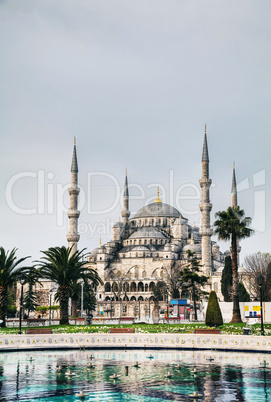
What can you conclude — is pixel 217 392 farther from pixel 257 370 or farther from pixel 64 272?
pixel 64 272

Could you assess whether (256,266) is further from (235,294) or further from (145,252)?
(235,294)

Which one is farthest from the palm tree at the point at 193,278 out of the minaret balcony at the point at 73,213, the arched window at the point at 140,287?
the arched window at the point at 140,287

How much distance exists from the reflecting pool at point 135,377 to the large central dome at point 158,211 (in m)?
69.0

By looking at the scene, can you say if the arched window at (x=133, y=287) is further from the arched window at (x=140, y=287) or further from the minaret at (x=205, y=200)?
the minaret at (x=205, y=200)

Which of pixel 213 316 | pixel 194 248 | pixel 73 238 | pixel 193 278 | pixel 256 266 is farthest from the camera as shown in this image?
pixel 194 248

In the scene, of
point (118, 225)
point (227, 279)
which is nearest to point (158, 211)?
point (118, 225)

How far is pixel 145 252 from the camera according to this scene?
7744cm

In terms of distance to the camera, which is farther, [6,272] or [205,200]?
[205,200]

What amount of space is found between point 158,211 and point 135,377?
2966 inches

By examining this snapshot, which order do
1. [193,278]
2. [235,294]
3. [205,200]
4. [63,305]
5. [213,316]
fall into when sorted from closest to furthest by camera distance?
1. [213,316]
2. [63,305]
3. [235,294]
4. [193,278]
5. [205,200]

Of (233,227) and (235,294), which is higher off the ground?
(233,227)

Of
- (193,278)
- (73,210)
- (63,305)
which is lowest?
(63,305)

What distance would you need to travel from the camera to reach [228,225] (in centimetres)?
3372

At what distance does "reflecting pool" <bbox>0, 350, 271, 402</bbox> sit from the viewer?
11.8 metres
